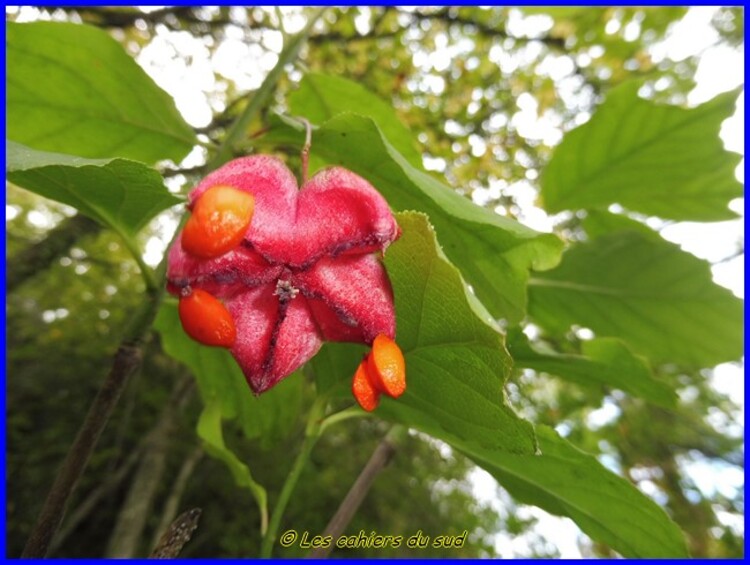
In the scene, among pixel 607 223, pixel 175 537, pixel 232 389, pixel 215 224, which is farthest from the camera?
pixel 607 223

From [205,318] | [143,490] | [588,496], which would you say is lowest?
[143,490]

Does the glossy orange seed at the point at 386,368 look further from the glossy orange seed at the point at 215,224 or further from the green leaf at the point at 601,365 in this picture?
the green leaf at the point at 601,365

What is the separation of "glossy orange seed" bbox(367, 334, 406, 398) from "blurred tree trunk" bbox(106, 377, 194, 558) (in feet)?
9.03

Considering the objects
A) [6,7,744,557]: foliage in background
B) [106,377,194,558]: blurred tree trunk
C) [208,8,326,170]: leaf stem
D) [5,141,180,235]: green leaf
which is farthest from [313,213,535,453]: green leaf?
[106,377,194,558]: blurred tree trunk

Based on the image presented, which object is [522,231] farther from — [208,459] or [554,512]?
[208,459]

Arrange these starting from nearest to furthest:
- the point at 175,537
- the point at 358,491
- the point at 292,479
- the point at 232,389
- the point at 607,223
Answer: the point at 175,537, the point at 292,479, the point at 358,491, the point at 232,389, the point at 607,223

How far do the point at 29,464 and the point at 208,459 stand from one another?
1.28 metres

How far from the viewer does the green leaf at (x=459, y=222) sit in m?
0.58

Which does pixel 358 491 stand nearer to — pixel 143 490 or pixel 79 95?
pixel 79 95

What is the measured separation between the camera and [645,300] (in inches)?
44.4

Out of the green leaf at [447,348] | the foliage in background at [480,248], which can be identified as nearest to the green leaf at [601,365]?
the foliage in background at [480,248]

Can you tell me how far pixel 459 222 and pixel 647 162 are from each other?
2.12ft

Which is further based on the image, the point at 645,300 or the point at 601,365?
the point at 645,300

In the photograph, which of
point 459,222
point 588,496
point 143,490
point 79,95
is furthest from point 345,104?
point 143,490
